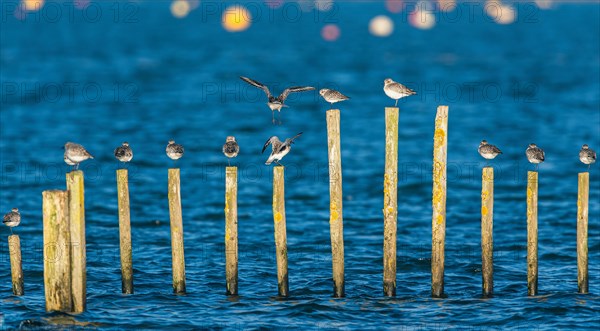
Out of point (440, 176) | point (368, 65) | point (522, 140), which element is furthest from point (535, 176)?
point (368, 65)

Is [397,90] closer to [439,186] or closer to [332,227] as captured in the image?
[439,186]

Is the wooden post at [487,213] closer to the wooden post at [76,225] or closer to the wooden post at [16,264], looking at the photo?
the wooden post at [76,225]

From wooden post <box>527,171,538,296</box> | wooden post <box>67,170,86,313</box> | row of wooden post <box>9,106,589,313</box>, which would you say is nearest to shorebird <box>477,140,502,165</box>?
wooden post <box>527,171,538,296</box>

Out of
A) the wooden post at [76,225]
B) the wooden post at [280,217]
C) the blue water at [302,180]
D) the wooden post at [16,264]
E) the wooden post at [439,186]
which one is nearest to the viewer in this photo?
the wooden post at [76,225]

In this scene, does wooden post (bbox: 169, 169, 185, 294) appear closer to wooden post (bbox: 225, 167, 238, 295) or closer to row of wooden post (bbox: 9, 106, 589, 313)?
row of wooden post (bbox: 9, 106, 589, 313)

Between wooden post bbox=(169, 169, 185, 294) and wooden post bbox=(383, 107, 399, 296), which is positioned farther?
wooden post bbox=(169, 169, 185, 294)

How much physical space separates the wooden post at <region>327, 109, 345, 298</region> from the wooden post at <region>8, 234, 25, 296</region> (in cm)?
805

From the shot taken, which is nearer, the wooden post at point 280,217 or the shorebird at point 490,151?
the wooden post at point 280,217

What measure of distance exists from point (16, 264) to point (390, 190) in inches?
387

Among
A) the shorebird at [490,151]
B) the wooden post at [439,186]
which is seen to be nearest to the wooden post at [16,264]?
the wooden post at [439,186]

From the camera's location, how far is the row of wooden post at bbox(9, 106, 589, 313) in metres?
24.9

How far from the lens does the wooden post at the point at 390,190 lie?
26109 millimetres

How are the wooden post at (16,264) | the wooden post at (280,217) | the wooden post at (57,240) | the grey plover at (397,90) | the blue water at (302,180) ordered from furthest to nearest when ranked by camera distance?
the grey plover at (397,90) → the blue water at (302,180) → the wooden post at (16,264) → the wooden post at (280,217) → the wooden post at (57,240)

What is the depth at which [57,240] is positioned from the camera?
24.6 m
